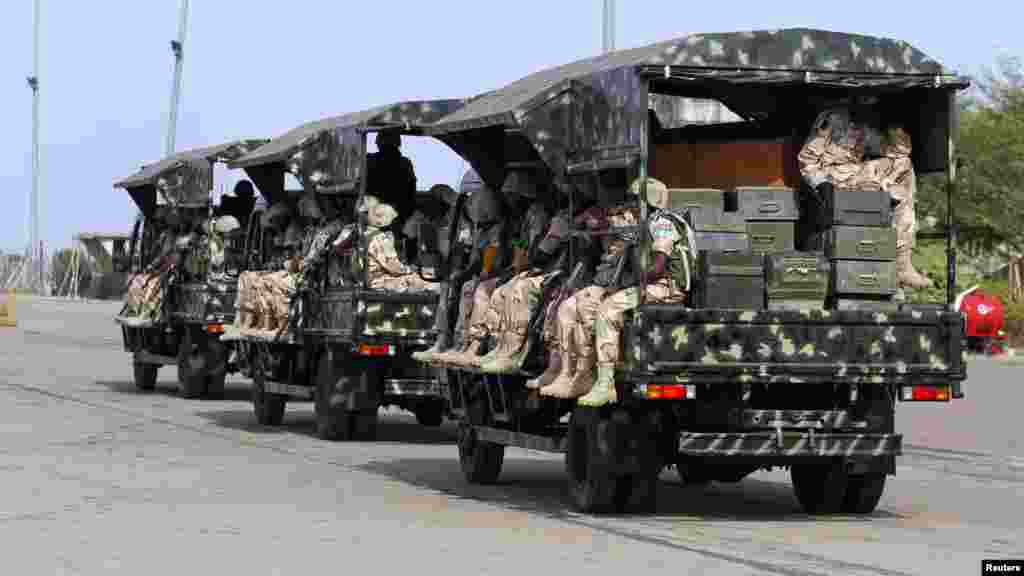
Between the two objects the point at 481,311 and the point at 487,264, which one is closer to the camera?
the point at 481,311

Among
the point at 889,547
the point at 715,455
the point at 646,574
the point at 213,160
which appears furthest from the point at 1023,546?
the point at 213,160

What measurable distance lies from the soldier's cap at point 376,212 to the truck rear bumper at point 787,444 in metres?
8.22

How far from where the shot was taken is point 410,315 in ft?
73.2

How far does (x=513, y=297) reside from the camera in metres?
17.3

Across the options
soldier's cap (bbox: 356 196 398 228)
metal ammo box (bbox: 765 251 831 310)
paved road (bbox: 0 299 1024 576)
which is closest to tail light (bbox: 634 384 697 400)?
paved road (bbox: 0 299 1024 576)

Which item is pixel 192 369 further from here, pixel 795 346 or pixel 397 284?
pixel 795 346

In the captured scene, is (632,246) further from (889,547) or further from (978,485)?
(978,485)

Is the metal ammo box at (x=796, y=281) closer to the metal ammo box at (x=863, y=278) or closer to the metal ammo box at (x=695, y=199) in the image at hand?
the metal ammo box at (x=863, y=278)

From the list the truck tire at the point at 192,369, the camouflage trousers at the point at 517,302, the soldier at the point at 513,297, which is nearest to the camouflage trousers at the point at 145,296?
the truck tire at the point at 192,369

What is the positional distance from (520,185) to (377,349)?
4.49m

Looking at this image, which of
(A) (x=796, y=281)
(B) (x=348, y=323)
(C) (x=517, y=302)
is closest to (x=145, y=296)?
(B) (x=348, y=323)

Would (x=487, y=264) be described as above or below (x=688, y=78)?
below

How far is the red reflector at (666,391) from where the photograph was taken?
48.6ft

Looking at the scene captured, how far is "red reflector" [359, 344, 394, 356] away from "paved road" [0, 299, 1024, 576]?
0.92 meters
